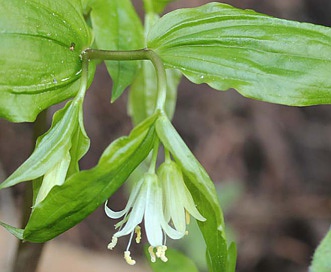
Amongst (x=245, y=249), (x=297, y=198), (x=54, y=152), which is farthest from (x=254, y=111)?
(x=54, y=152)

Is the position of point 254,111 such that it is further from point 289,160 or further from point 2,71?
point 2,71

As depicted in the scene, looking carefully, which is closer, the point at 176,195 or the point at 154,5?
the point at 176,195

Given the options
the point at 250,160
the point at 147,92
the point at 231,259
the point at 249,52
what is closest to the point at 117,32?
the point at 147,92

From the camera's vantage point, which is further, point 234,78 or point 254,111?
point 254,111

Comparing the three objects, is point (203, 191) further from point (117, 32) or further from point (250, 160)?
point (250, 160)

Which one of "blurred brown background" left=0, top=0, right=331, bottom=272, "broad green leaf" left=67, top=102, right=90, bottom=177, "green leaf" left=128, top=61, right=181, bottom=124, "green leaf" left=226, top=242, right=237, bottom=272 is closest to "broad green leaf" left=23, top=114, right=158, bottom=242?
"broad green leaf" left=67, top=102, right=90, bottom=177

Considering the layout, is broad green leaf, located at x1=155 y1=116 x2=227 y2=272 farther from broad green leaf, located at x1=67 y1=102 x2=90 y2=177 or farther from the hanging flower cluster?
broad green leaf, located at x1=67 y1=102 x2=90 y2=177
